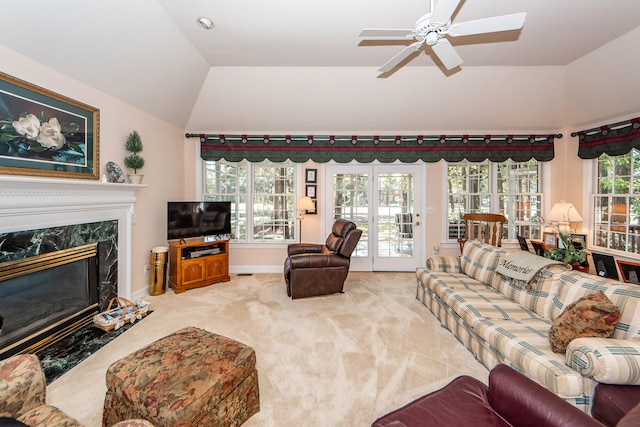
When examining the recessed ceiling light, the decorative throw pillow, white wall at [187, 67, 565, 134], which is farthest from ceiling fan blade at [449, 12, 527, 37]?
the recessed ceiling light

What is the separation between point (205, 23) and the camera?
2.79 m

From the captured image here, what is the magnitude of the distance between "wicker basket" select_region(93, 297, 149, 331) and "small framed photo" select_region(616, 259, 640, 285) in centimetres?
540

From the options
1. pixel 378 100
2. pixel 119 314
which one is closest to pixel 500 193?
pixel 378 100

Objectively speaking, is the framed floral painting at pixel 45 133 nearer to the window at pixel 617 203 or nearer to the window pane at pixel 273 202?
A: the window pane at pixel 273 202

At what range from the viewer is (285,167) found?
506cm

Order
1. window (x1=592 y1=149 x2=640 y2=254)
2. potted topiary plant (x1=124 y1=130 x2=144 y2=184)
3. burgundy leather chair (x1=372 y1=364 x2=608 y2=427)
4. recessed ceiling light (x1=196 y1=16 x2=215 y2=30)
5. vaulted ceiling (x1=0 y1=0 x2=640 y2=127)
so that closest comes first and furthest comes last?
burgundy leather chair (x1=372 y1=364 x2=608 y2=427) < vaulted ceiling (x1=0 y1=0 x2=640 y2=127) < recessed ceiling light (x1=196 y1=16 x2=215 y2=30) < potted topiary plant (x1=124 y1=130 x2=144 y2=184) < window (x1=592 y1=149 x2=640 y2=254)

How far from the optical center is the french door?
498 centimetres

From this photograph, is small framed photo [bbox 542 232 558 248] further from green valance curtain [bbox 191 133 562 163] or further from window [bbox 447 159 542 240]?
green valance curtain [bbox 191 133 562 163]

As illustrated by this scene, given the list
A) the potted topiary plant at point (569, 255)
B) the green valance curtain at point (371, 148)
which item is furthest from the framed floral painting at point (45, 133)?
the potted topiary plant at point (569, 255)

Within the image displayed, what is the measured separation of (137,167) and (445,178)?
4.93 metres

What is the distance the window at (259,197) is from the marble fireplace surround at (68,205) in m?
1.73

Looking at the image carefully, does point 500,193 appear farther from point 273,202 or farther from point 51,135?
point 51,135

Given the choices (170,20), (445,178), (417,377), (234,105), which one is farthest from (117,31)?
(445,178)

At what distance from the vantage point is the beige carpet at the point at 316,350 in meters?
1.80
